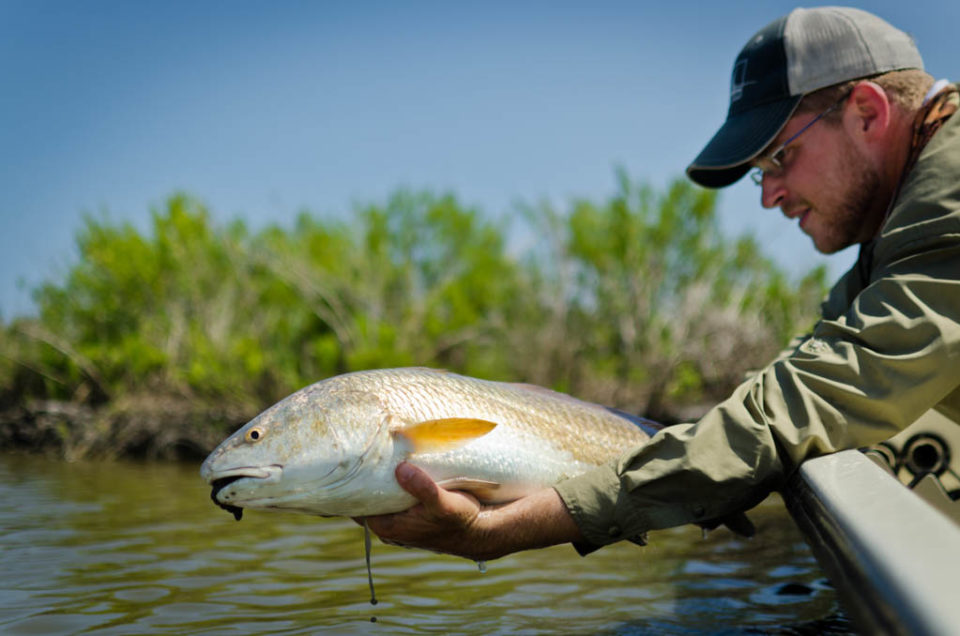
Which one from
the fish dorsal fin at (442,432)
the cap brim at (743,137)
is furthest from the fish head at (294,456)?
the cap brim at (743,137)

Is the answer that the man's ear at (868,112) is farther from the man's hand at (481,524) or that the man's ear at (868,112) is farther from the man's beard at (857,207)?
the man's hand at (481,524)

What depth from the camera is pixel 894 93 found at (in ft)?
8.79

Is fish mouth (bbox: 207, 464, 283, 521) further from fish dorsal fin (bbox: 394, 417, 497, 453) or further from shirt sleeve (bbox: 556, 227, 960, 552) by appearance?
shirt sleeve (bbox: 556, 227, 960, 552)

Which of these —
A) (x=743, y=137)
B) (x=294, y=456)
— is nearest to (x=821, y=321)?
(x=743, y=137)

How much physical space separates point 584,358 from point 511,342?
1.64m

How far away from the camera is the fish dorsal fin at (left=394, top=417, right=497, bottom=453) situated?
242 centimetres

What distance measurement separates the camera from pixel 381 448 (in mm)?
2453

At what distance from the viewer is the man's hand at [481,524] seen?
8.21 ft

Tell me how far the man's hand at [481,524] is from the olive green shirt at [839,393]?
0.09 meters

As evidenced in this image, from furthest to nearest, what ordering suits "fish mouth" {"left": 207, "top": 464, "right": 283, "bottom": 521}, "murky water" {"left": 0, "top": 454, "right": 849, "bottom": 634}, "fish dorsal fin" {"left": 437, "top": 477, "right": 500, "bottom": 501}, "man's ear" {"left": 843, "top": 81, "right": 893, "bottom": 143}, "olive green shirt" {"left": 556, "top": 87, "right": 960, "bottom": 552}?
1. "murky water" {"left": 0, "top": 454, "right": 849, "bottom": 634}
2. "man's ear" {"left": 843, "top": 81, "right": 893, "bottom": 143}
3. "fish dorsal fin" {"left": 437, "top": 477, "right": 500, "bottom": 501}
4. "fish mouth" {"left": 207, "top": 464, "right": 283, "bottom": 521}
5. "olive green shirt" {"left": 556, "top": 87, "right": 960, "bottom": 552}

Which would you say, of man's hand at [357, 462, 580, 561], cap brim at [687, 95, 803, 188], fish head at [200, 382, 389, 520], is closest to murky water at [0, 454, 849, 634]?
man's hand at [357, 462, 580, 561]

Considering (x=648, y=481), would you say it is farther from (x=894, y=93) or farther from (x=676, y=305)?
(x=676, y=305)

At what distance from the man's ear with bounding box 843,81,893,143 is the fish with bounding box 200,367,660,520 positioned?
1418mm

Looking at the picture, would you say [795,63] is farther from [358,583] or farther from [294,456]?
[358,583]
